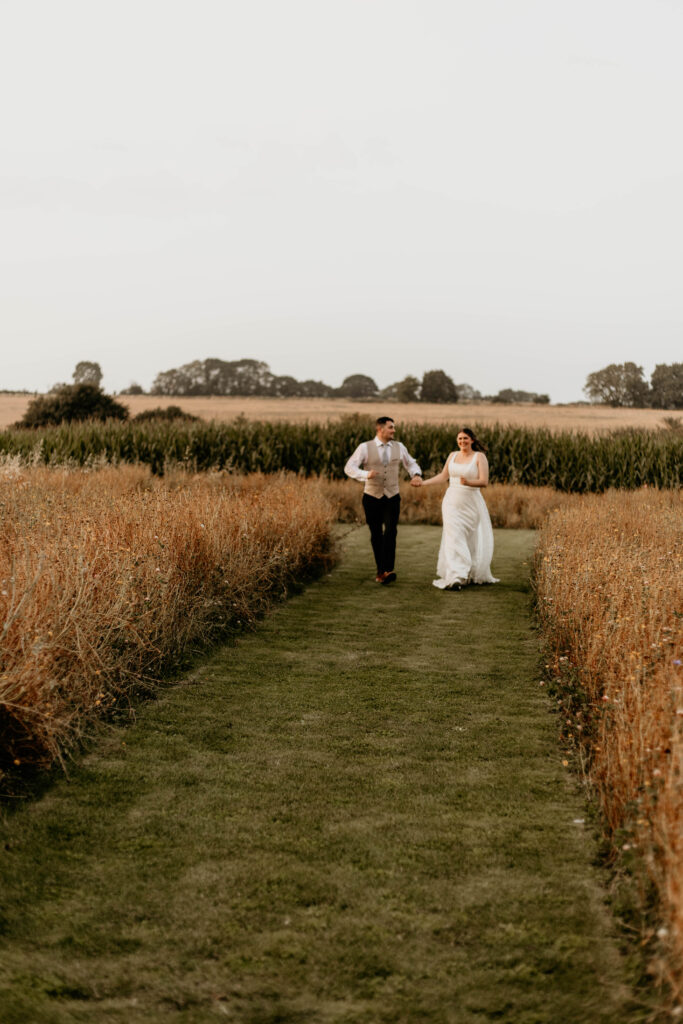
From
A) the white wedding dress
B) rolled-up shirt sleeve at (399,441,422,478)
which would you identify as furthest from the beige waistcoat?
the white wedding dress

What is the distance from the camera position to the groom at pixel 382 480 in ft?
41.0

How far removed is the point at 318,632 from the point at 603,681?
3780mm

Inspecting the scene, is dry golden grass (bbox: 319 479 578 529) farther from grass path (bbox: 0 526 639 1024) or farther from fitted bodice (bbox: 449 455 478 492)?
grass path (bbox: 0 526 639 1024)

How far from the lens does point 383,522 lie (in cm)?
1327

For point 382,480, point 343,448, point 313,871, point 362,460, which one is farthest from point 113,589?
point 343,448

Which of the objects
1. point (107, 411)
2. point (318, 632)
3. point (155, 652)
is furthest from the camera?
point (107, 411)

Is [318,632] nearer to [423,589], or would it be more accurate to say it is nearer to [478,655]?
[478,655]

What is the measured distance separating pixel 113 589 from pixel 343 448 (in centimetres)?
2309

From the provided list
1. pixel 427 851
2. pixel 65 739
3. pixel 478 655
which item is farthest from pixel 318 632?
pixel 427 851

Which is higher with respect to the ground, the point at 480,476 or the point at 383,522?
the point at 480,476

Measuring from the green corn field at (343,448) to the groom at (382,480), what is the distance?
1453 cm

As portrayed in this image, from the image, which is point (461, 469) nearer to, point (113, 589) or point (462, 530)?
point (462, 530)

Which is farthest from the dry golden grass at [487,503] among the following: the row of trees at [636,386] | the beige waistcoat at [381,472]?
the row of trees at [636,386]

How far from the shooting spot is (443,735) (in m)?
6.55
